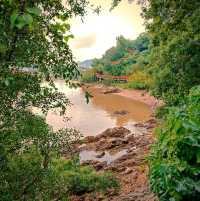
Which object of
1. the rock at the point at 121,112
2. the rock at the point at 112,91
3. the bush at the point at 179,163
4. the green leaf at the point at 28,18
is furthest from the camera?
the rock at the point at 112,91

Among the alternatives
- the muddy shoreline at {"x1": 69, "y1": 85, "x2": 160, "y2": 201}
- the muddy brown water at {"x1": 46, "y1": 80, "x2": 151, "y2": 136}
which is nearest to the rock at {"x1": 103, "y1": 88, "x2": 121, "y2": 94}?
the muddy brown water at {"x1": 46, "y1": 80, "x2": 151, "y2": 136}

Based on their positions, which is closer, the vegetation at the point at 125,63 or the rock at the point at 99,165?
the rock at the point at 99,165

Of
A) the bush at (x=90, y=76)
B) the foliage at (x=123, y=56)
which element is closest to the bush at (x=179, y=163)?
the foliage at (x=123, y=56)

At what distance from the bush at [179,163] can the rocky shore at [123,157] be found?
6614 millimetres

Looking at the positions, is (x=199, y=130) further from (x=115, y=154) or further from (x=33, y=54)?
(x=115, y=154)

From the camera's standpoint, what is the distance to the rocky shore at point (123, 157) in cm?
1429

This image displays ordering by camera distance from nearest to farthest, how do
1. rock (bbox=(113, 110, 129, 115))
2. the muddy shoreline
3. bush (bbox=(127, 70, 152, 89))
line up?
1. the muddy shoreline
2. rock (bbox=(113, 110, 129, 115))
3. bush (bbox=(127, 70, 152, 89))

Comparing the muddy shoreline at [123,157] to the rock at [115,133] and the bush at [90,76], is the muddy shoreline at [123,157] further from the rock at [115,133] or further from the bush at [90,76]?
the bush at [90,76]

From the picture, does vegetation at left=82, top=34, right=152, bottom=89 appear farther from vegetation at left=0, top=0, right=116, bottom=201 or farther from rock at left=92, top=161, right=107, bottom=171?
vegetation at left=0, top=0, right=116, bottom=201

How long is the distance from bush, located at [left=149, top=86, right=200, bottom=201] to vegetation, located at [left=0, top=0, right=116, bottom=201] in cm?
160

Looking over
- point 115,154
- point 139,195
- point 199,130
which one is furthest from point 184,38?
point 115,154

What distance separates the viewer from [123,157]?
73.1ft

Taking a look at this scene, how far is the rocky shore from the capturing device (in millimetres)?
14289

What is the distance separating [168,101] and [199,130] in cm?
956
